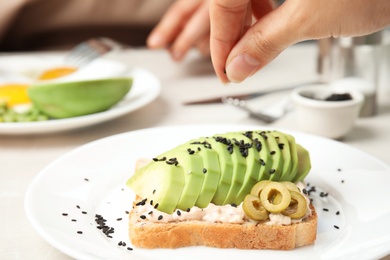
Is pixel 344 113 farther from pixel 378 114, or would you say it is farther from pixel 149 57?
pixel 149 57

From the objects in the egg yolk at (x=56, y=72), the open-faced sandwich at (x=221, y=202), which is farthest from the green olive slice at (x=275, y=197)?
the egg yolk at (x=56, y=72)

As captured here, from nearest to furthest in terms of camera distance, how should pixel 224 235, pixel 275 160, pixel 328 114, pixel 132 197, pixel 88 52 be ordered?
pixel 224 235
pixel 275 160
pixel 132 197
pixel 328 114
pixel 88 52

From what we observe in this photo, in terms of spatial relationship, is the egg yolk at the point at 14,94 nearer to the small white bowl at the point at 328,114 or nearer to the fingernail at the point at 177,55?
the fingernail at the point at 177,55

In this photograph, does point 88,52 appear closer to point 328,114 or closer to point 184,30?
point 184,30

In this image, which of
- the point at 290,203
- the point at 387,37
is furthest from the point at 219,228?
the point at 387,37

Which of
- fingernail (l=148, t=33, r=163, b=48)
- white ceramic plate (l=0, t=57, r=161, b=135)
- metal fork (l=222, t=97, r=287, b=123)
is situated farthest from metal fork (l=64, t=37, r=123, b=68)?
metal fork (l=222, t=97, r=287, b=123)

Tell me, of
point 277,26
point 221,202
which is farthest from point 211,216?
point 277,26

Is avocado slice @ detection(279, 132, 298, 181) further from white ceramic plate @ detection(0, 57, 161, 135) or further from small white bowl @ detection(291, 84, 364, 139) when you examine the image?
white ceramic plate @ detection(0, 57, 161, 135)
